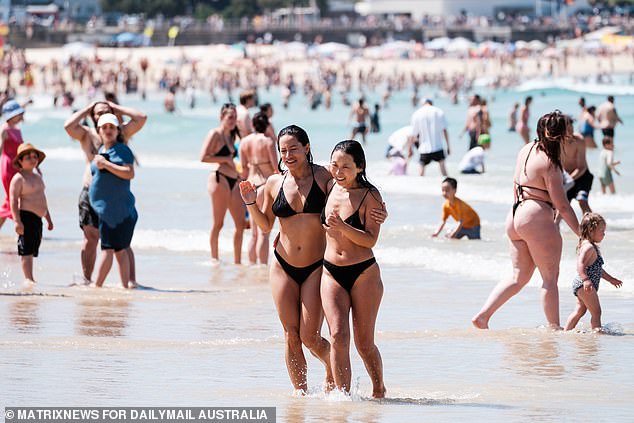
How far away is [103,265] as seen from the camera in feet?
34.4

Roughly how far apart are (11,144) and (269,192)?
6704 mm

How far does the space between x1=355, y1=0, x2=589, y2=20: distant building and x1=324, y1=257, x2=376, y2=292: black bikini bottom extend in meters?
113

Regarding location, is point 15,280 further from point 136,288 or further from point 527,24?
point 527,24

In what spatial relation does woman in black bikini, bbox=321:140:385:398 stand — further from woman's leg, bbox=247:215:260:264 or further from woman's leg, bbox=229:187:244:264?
woman's leg, bbox=247:215:260:264

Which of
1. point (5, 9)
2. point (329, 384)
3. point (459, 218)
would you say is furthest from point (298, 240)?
point (5, 9)

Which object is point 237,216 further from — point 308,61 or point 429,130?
point 308,61

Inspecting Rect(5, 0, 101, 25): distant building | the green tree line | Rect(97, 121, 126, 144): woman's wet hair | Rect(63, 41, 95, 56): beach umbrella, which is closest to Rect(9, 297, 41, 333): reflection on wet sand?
Rect(97, 121, 126, 144): woman's wet hair

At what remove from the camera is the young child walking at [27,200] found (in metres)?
10.5

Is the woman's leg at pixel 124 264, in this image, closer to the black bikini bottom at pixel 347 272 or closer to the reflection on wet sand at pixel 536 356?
the reflection on wet sand at pixel 536 356

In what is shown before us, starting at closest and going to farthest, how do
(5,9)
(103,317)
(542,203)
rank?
1. (542,203)
2. (103,317)
3. (5,9)

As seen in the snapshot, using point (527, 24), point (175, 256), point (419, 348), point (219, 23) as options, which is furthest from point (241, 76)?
point (419, 348)

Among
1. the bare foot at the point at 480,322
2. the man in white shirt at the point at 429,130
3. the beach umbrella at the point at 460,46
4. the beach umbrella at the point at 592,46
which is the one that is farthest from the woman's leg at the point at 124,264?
the beach umbrella at the point at 592,46

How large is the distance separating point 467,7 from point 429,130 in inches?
3941

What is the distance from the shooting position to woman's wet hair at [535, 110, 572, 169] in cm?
816
